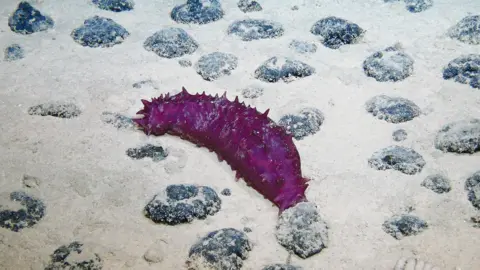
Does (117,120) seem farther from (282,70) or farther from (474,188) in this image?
(474,188)

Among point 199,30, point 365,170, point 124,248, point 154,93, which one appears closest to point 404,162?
point 365,170

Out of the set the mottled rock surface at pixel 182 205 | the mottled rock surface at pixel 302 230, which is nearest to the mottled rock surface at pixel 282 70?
the mottled rock surface at pixel 182 205

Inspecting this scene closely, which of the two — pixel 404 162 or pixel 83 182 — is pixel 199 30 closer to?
pixel 83 182

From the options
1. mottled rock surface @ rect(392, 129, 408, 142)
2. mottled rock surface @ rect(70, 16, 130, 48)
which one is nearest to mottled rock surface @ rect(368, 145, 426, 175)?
mottled rock surface @ rect(392, 129, 408, 142)

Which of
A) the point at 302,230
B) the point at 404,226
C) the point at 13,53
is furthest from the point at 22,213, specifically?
the point at 13,53

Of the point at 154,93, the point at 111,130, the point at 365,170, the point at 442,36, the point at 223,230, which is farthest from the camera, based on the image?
the point at 442,36

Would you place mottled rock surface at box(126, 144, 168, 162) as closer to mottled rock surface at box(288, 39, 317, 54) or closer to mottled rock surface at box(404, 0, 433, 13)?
mottled rock surface at box(288, 39, 317, 54)
